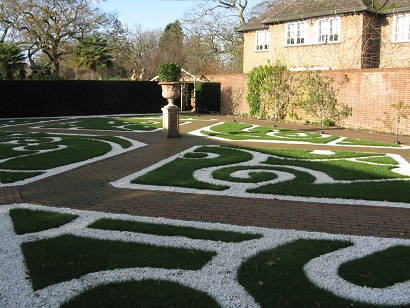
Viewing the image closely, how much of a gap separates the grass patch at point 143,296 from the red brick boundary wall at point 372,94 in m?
16.5

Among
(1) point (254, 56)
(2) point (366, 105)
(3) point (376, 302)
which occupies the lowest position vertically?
(3) point (376, 302)

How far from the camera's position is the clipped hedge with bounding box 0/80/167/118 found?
25984mm

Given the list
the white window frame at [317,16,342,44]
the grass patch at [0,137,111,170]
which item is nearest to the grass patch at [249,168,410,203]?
the grass patch at [0,137,111,170]

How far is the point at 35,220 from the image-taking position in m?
6.12

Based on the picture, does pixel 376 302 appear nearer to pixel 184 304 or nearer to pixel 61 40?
pixel 184 304

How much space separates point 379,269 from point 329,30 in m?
25.9

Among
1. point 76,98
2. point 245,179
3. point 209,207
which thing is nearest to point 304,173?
point 245,179

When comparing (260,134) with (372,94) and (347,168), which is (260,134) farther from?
(347,168)

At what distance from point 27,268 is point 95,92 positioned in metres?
25.3

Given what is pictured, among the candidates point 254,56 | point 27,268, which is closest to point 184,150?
point 27,268

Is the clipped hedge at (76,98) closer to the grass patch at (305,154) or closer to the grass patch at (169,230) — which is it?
the grass patch at (305,154)

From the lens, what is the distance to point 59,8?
40219 millimetres

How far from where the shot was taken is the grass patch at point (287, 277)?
386 centimetres

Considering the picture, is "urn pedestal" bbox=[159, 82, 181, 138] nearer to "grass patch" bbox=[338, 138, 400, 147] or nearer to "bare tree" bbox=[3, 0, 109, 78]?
"grass patch" bbox=[338, 138, 400, 147]
